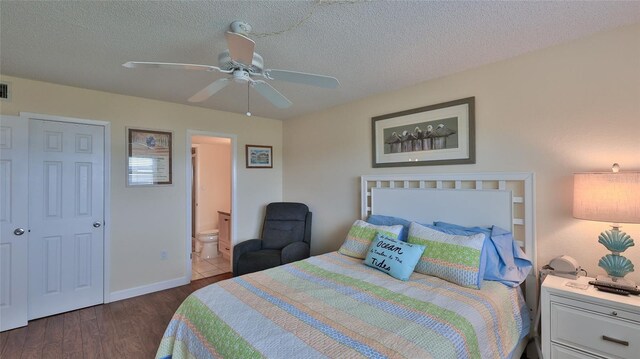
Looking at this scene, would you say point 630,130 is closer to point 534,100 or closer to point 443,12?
point 534,100

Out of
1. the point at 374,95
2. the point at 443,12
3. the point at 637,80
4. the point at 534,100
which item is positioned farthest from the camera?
the point at 374,95

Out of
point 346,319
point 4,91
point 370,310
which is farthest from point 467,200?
point 4,91

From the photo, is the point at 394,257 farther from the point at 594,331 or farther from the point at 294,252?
the point at 294,252

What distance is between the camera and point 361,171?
3.48 m

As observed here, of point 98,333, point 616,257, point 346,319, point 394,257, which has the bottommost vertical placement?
point 98,333

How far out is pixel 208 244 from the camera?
4945 millimetres

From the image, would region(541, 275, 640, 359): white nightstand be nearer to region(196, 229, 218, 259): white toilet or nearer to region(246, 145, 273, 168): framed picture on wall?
region(246, 145, 273, 168): framed picture on wall

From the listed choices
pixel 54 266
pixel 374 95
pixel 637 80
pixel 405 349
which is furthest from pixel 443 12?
pixel 54 266

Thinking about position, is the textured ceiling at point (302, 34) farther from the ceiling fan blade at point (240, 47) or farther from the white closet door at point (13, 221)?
the white closet door at point (13, 221)

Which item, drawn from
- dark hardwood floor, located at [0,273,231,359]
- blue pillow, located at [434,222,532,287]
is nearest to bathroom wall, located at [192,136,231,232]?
dark hardwood floor, located at [0,273,231,359]

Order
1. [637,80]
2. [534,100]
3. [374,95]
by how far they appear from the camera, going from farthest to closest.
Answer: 1. [374,95]
2. [534,100]
3. [637,80]

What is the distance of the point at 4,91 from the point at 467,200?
4.33 m

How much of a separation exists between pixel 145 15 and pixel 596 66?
2.95m

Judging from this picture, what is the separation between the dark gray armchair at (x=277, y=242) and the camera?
11.2 feet
